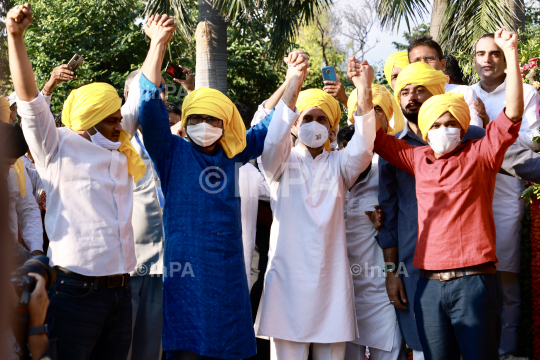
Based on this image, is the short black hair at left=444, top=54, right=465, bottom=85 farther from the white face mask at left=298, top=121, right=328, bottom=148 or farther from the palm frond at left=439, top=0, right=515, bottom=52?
the palm frond at left=439, top=0, right=515, bottom=52

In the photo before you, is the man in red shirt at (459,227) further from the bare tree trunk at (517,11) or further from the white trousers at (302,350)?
the bare tree trunk at (517,11)

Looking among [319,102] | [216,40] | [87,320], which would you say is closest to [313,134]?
[319,102]

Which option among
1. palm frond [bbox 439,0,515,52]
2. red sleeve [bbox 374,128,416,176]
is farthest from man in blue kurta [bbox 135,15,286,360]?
palm frond [bbox 439,0,515,52]

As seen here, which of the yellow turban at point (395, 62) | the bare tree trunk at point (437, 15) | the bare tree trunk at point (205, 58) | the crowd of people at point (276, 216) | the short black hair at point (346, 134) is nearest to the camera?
the crowd of people at point (276, 216)

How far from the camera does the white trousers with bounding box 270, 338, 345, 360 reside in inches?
134

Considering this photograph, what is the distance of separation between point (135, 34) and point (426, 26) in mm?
9925

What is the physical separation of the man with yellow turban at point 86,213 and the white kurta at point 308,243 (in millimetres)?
946

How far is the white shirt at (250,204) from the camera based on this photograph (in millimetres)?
3850

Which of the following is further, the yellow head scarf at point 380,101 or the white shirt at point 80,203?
the yellow head scarf at point 380,101

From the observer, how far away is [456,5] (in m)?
10.2

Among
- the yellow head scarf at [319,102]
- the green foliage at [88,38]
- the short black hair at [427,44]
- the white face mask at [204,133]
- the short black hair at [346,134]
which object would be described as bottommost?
the white face mask at [204,133]

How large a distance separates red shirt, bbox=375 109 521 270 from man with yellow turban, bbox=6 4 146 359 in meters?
1.62

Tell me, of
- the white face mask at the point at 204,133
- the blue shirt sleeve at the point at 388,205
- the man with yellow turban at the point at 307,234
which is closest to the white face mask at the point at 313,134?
the man with yellow turban at the point at 307,234

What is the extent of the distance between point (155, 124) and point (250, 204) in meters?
1.09
